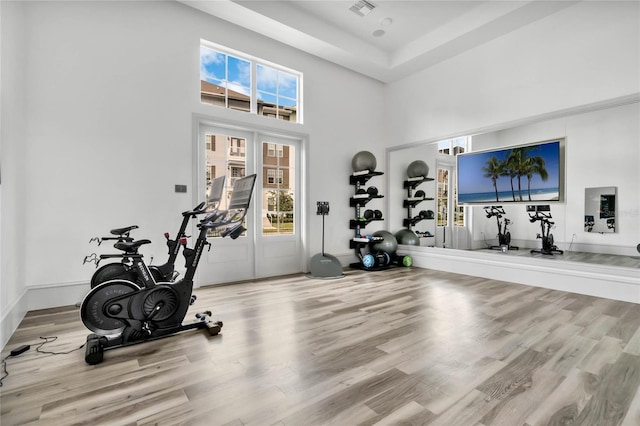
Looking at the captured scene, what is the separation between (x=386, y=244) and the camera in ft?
19.6

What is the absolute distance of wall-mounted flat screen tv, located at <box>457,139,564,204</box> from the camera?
443cm

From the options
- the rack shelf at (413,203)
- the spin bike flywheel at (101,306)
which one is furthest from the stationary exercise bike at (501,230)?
the spin bike flywheel at (101,306)

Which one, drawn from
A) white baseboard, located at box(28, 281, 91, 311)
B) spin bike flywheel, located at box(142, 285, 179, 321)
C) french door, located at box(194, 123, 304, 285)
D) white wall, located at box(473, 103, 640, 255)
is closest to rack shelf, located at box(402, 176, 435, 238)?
white wall, located at box(473, 103, 640, 255)

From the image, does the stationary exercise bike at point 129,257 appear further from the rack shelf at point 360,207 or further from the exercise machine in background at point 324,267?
the rack shelf at point 360,207

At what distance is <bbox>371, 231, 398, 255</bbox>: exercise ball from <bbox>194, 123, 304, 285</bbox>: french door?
5.05 feet

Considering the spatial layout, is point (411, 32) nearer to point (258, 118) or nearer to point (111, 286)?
point (258, 118)

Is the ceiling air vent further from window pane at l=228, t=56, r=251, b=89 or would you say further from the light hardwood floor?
the light hardwood floor

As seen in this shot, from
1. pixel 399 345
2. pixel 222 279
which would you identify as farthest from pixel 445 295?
pixel 222 279

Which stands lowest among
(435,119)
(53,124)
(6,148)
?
(6,148)

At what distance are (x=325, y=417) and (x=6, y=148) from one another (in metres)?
3.42

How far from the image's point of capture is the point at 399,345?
2432mm

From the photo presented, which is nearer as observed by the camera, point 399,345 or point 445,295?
point 399,345

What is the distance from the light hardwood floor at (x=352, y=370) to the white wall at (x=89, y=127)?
33.1 inches

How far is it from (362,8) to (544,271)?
15.7 feet
